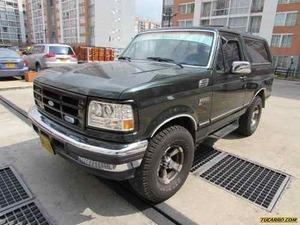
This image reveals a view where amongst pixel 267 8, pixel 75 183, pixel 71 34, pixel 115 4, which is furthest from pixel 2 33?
pixel 75 183

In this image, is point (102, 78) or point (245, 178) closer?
point (102, 78)

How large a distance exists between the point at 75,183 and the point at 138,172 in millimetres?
1067

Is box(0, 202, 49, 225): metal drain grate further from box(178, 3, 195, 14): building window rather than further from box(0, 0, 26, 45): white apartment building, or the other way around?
box(0, 0, 26, 45): white apartment building

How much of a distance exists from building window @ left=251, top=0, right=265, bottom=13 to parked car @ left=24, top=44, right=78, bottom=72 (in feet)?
84.5

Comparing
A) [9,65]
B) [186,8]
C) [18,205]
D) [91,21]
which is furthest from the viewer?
[91,21]

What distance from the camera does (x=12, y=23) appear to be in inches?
3278

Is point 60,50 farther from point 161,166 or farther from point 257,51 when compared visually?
point 161,166

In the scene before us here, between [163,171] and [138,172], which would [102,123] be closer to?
[138,172]

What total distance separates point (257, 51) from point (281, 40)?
1072 inches

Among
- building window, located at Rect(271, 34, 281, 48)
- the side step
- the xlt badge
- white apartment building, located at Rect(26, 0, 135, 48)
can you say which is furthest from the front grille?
white apartment building, located at Rect(26, 0, 135, 48)

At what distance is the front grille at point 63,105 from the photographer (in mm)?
2223

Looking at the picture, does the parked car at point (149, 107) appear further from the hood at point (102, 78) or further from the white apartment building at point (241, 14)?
the white apartment building at point (241, 14)

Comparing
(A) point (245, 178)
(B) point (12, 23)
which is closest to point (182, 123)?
(A) point (245, 178)

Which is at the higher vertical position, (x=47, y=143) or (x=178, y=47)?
(x=178, y=47)
